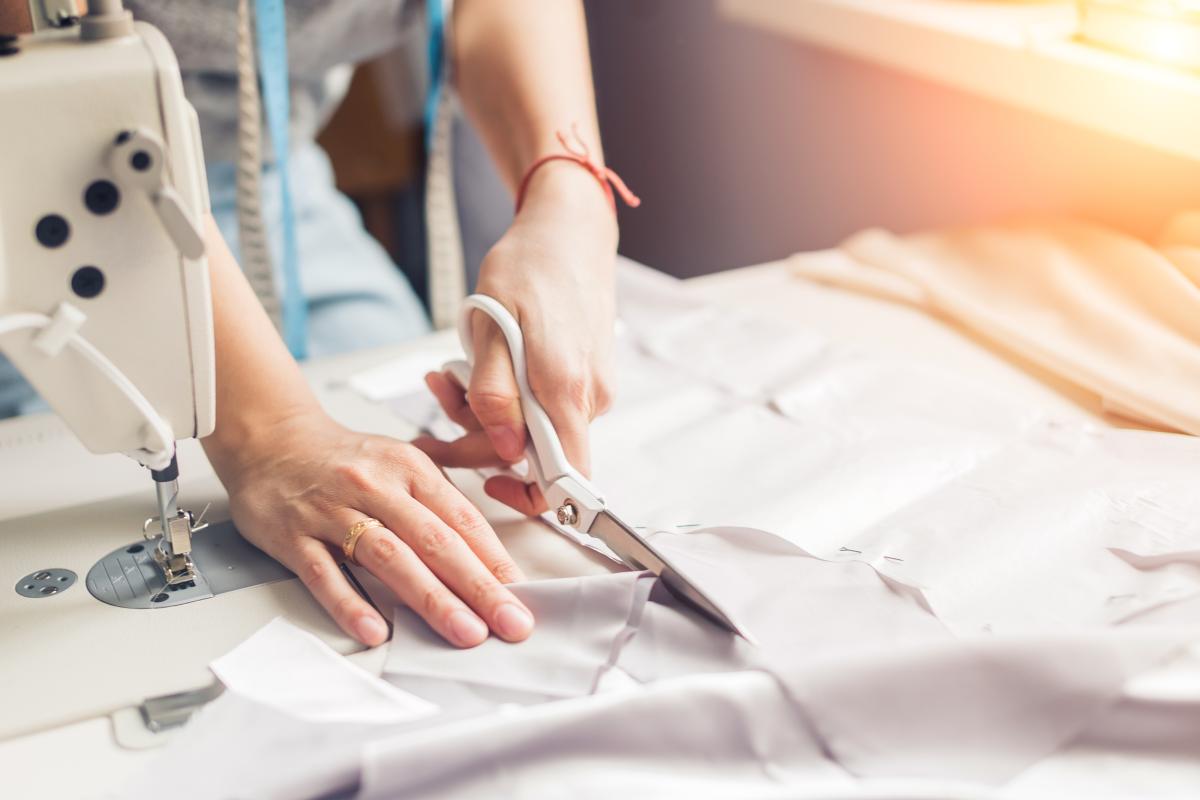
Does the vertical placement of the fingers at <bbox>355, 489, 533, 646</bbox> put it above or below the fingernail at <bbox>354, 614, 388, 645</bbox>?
above

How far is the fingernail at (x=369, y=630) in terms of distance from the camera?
63cm

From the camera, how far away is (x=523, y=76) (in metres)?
1.00

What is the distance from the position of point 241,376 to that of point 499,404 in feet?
0.63

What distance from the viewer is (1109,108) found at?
0.97 m

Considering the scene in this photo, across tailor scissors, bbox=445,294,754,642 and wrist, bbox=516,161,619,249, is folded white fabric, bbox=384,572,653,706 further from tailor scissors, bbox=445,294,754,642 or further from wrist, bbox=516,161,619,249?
wrist, bbox=516,161,619,249

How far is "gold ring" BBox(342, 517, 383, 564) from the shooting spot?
0.68m

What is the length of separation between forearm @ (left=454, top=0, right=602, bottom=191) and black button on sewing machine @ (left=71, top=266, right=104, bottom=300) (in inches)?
17.3

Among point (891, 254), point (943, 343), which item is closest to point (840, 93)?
point (891, 254)

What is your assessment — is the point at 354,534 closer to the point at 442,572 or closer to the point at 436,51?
the point at 442,572

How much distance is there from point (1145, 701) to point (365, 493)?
0.44m

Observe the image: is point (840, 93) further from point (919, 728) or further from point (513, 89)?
point (919, 728)

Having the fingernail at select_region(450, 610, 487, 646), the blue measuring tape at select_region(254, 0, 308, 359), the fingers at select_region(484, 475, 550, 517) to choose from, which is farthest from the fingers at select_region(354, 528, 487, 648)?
the blue measuring tape at select_region(254, 0, 308, 359)

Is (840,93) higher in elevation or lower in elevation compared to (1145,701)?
higher

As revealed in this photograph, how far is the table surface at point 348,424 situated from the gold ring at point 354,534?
3 cm
